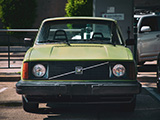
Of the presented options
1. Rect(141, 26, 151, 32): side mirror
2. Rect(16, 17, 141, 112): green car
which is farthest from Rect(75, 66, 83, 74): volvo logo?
Rect(141, 26, 151, 32): side mirror

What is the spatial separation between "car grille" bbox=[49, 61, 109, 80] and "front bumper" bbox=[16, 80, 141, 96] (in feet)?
0.46

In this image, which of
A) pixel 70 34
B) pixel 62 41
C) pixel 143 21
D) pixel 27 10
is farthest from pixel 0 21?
pixel 62 41

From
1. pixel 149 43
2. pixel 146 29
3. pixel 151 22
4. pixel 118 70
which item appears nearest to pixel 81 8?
pixel 151 22

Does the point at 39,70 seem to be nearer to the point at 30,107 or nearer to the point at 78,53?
the point at 78,53

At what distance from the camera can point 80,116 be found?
607 centimetres

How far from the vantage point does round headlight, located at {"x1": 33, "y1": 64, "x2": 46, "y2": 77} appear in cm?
571

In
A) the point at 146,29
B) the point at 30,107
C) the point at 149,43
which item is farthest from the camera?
the point at 149,43

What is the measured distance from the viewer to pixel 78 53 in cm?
583

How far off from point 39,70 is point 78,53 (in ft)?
2.18

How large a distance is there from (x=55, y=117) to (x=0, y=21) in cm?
2219

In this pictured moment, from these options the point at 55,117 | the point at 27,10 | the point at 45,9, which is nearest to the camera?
the point at 55,117

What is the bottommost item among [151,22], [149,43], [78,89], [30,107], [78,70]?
[30,107]

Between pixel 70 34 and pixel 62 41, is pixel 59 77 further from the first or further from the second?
A: pixel 70 34

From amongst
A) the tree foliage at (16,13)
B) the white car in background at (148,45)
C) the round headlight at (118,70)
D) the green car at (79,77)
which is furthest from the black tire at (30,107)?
the tree foliage at (16,13)
